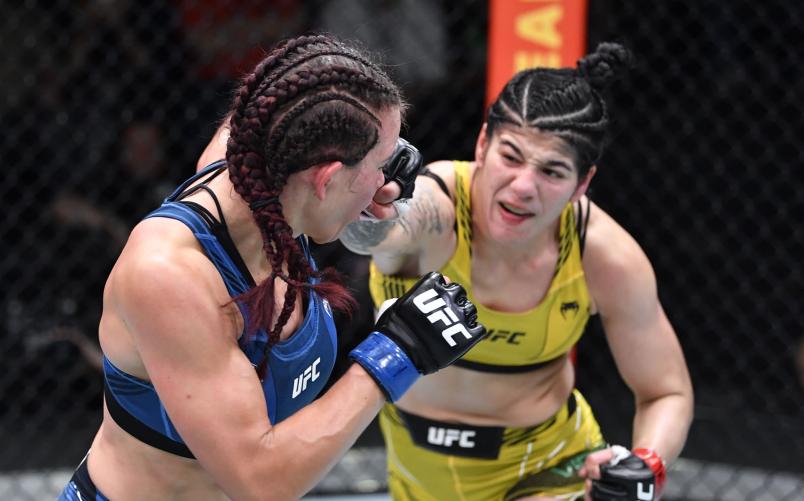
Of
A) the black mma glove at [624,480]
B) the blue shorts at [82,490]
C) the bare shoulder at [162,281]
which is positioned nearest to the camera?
the bare shoulder at [162,281]

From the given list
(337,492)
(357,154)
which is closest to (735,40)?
(337,492)

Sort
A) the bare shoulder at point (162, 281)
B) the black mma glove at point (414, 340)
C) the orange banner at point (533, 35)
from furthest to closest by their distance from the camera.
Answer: the orange banner at point (533, 35) < the black mma glove at point (414, 340) < the bare shoulder at point (162, 281)

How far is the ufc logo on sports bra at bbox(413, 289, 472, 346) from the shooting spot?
122cm

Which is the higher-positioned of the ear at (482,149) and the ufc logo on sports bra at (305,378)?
the ear at (482,149)

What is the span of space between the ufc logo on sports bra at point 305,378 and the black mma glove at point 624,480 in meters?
0.55

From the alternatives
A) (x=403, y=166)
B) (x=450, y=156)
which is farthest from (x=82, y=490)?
(x=450, y=156)

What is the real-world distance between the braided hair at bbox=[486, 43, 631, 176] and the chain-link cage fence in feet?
3.46

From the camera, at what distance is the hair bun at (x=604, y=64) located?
173 cm

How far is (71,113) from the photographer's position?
300 centimetres

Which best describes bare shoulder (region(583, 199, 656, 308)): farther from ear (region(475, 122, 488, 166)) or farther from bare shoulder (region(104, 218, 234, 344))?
bare shoulder (region(104, 218, 234, 344))

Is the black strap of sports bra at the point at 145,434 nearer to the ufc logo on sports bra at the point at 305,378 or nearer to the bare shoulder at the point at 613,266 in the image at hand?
the ufc logo on sports bra at the point at 305,378

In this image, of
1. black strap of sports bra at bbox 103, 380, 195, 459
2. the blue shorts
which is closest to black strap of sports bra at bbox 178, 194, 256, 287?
black strap of sports bra at bbox 103, 380, 195, 459

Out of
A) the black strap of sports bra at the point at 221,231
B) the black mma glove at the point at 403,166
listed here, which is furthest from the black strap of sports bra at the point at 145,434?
the black mma glove at the point at 403,166

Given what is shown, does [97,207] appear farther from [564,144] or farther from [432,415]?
[564,144]
